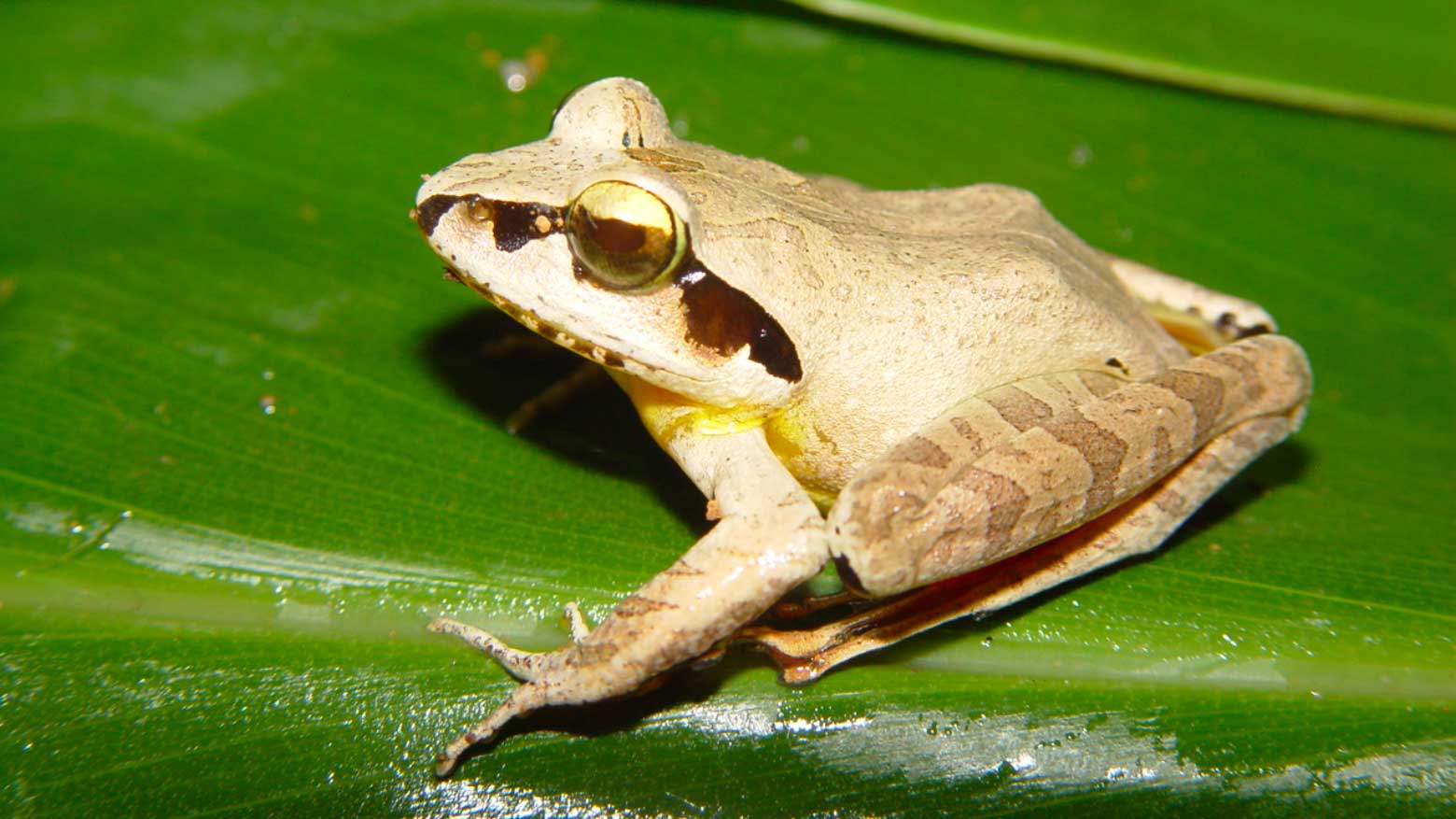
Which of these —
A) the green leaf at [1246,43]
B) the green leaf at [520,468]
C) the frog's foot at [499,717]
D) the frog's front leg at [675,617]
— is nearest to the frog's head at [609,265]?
the frog's front leg at [675,617]

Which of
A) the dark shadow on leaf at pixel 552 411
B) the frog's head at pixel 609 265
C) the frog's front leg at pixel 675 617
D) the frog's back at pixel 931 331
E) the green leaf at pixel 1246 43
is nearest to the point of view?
the frog's front leg at pixel 675 617

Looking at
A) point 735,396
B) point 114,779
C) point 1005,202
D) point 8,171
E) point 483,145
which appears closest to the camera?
point 114,779

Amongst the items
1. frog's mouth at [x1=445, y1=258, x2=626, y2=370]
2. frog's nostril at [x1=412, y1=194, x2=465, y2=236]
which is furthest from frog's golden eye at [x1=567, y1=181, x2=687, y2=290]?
frog's nostril at [x1=412, y1=194, x2=465, y2=236]

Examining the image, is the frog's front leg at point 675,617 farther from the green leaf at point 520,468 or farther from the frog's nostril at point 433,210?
the frog's nostril at point 433,210

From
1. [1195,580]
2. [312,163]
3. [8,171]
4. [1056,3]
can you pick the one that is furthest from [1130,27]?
[8,171]

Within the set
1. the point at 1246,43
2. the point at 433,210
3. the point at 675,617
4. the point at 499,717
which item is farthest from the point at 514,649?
the point at 1246,43

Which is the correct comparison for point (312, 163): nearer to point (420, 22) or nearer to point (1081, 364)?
point (420, 22)
